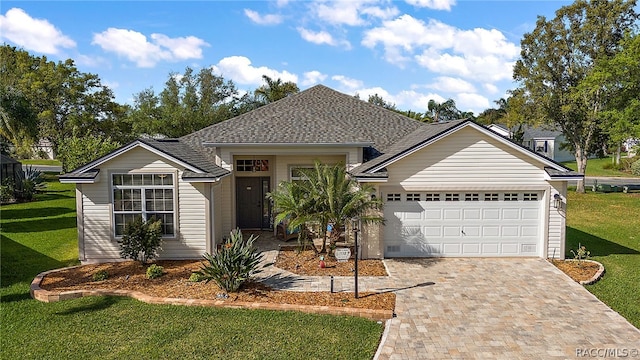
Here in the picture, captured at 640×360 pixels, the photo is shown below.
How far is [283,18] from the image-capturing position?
51.5 feet

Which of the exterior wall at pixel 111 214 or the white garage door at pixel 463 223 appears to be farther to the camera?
the white garage door at pixel 463 223

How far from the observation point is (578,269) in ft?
36.9

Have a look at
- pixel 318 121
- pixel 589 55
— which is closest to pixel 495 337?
pixel 318 121

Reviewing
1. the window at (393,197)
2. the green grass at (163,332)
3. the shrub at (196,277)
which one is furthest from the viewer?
the window at (393,197)

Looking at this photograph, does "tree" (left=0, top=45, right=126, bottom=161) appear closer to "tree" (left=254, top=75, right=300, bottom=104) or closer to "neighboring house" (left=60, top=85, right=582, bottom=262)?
"tree" (left=254, top=75, right=300, bottom=104)

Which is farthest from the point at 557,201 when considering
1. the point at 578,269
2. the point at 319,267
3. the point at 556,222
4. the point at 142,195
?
the point at 142,195

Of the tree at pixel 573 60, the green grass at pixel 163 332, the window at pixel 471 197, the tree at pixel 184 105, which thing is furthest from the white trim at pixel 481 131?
the tree at pixel 184 105

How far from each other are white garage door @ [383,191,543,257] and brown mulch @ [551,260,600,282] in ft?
2.67

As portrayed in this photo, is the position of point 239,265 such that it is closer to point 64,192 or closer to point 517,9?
point 517,9

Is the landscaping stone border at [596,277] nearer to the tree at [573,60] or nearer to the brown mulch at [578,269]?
the brown mulch at [578,269]

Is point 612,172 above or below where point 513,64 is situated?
below

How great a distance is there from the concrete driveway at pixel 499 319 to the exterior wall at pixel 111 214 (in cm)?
618

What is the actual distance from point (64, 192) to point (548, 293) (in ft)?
103

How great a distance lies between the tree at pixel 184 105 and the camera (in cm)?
3503
